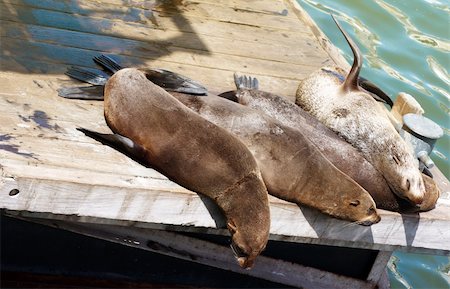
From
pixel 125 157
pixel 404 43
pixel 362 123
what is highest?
pixel 362 123

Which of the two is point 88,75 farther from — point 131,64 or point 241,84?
point 241,84

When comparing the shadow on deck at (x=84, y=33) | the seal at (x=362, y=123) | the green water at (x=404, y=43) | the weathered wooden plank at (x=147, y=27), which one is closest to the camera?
the seal at (x=362, y=123)

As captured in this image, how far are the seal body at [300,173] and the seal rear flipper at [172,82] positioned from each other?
340mm

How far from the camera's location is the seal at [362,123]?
13.8ft

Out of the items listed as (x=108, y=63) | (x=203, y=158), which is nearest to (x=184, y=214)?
(x=203, y=158)

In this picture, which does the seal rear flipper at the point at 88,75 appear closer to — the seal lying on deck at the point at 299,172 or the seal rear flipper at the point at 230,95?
the seal lying on deck at the point at 299,172

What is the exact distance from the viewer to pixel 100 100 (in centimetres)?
431

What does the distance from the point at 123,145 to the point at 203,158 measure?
39 cm

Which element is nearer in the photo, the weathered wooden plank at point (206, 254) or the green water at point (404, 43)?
the weathered wooden plank at point (206, 254)

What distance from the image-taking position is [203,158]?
147 inches

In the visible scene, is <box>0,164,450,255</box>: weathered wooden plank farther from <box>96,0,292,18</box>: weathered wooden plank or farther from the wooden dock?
<box>96,0,292,18</box>: weathered wooden plank

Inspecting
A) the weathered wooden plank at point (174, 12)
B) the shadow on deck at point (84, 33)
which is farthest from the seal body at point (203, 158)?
the weathered wooden plank at point (174, 12)

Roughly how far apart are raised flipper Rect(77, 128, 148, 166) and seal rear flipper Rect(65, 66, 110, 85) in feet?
2.07

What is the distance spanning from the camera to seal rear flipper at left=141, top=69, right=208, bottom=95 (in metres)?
4.38
